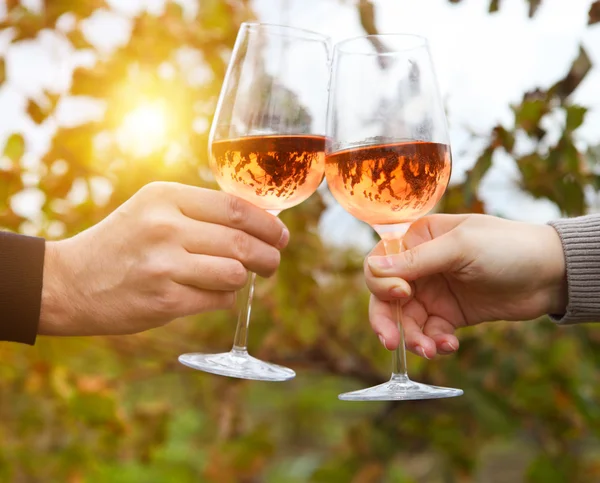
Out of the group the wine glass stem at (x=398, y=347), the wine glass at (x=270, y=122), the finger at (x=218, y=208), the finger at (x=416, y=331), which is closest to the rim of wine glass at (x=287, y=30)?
the wine glass at (x=270, y=122)

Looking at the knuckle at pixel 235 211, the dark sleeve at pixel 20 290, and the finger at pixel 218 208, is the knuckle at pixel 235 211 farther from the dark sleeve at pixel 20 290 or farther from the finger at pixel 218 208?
the dark sleeve at pixel 20 290

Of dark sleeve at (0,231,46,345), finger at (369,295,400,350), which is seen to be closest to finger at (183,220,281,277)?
finger at (369,295,400,350)

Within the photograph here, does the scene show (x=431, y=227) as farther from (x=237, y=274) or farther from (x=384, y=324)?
(x=237, y=274)

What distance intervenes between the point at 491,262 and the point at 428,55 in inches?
22.2

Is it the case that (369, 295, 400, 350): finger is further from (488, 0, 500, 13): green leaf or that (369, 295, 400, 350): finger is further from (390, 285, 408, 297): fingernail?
(488, 0, 500, 13): green leaf

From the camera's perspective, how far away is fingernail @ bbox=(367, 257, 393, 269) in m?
1.87

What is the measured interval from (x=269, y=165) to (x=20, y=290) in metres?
0.76

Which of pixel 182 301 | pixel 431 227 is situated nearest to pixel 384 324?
pixel 431 227

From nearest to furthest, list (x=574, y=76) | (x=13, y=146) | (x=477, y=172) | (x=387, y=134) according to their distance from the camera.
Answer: (x=387, y=134), (x=574, y=76), (x=477, y=172), (x=13, y=146)

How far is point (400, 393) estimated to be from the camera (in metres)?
1.74

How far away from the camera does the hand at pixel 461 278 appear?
6.16ft

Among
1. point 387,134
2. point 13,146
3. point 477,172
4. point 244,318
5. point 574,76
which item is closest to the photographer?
point 387,134

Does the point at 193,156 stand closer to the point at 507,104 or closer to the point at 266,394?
the point at 507,104

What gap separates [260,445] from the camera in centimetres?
355
